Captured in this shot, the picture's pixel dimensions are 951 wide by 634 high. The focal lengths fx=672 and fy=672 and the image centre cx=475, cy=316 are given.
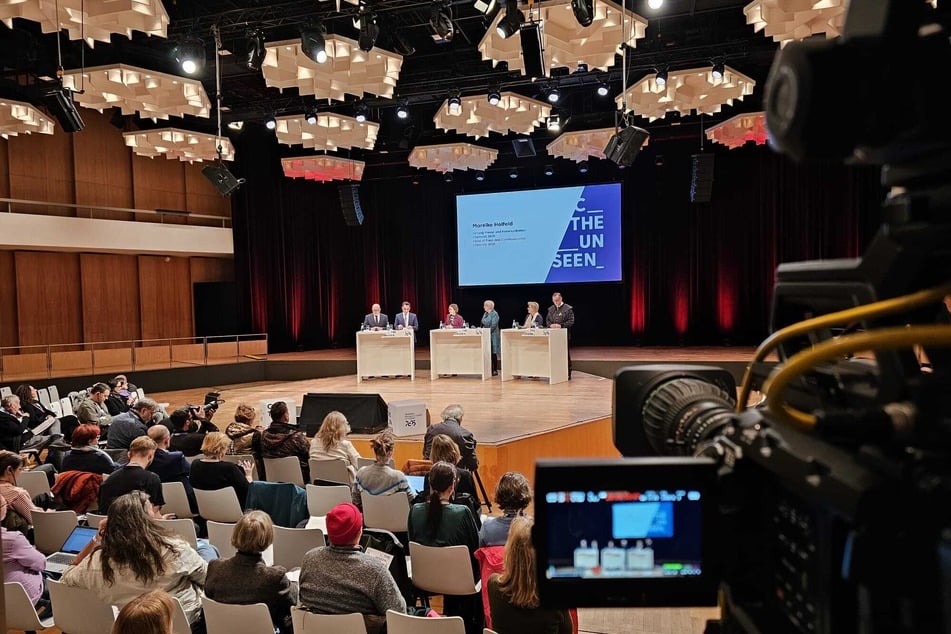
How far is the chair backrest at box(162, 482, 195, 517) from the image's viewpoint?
4.48 meters

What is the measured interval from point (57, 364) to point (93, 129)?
4.87 metres

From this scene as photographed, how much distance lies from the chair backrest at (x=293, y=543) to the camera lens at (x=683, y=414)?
2568 millimetres

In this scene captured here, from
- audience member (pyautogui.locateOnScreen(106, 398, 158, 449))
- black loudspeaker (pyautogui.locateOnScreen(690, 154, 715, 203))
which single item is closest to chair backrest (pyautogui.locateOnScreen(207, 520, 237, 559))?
audience member (pyautogui.locateOnScreen(106, 398, 158, 449))

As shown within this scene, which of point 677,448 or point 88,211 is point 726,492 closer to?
point 677,448

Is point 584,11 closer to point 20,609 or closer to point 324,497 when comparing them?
point 324,497

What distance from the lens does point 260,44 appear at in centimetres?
704

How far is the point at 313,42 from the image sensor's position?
6.27 meters

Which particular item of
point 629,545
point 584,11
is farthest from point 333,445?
point 629,545

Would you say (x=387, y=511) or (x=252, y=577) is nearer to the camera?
(x=252, y=577)

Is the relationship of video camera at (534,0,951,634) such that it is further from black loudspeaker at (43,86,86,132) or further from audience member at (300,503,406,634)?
black loudspeaker at (43,86,86,132)

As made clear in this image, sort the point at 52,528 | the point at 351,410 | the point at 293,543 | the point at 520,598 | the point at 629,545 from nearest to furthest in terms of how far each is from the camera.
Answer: the point at 629,545
the point at 520,598
the point at 293,543
the point at 52,528
the point at 351,410

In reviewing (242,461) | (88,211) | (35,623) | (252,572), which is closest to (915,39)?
(252,572)

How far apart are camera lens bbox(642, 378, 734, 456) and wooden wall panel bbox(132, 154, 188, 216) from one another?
563 inches

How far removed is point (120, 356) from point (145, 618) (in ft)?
35.1
